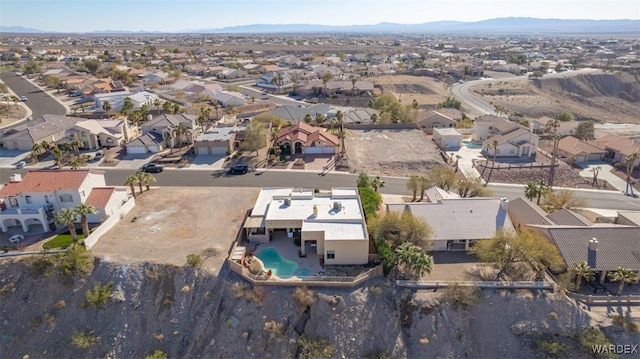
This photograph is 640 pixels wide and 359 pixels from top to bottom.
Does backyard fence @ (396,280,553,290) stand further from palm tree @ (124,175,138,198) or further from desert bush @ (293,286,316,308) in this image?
palm tree @ (124,175,138,198)

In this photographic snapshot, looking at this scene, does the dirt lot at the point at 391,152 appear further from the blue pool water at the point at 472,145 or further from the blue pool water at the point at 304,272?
the blue pool water at the point at 304,272

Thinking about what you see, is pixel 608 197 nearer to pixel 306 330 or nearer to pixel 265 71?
pixel 306 330

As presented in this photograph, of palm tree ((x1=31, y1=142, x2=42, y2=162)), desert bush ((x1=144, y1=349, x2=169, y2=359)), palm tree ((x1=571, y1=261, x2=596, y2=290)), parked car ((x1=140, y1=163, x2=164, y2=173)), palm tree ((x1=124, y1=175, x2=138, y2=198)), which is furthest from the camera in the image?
palm tree ((x1=31, y1=142, x2=42, y2=162))

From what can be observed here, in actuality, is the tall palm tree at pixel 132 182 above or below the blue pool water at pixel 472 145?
above

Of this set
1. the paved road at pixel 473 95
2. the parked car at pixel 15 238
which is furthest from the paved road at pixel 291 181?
the paved road at pixel 473 95

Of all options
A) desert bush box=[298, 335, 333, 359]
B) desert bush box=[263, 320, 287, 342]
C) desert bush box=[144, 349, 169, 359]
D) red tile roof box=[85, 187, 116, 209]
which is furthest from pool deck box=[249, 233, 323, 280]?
red tile roof box=[85, 187, 116, 209]

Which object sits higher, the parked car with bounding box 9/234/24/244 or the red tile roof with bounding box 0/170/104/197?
the red tile roof with bounding box 0/170/104/197

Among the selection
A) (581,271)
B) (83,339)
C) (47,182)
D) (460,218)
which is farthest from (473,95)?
(83,339)
